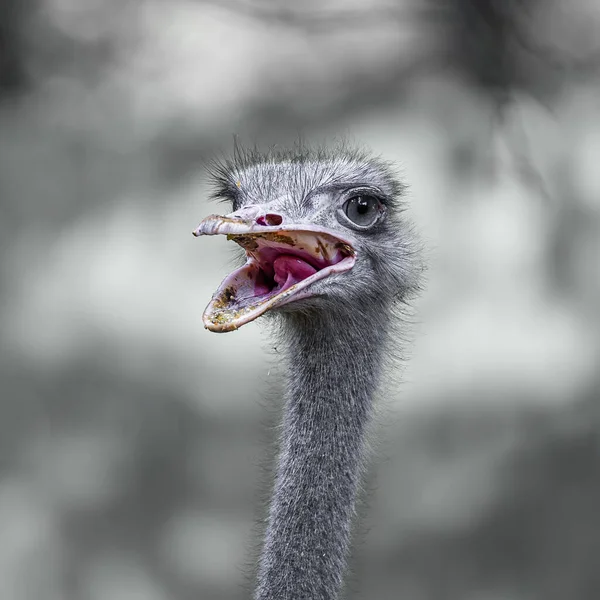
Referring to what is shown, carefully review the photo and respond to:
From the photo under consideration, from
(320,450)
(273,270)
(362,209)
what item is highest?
(362,209)

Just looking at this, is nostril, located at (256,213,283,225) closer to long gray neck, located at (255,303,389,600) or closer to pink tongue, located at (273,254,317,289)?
pink tongue, located at (273,254,317,289)

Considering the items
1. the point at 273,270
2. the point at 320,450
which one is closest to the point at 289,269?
the point at 273,270

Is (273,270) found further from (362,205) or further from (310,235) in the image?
(362,205)

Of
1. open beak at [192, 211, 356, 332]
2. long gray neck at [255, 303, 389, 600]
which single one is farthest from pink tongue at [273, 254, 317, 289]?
long gray neck at [255, 303, 389, 600]

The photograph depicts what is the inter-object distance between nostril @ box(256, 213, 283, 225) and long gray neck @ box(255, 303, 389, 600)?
23 cm

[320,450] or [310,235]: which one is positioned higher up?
[310,235]

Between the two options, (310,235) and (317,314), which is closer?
(310,235)

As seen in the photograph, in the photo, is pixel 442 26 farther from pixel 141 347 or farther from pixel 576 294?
pixel 141 347

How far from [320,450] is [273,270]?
0.93ft

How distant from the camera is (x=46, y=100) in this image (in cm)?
386

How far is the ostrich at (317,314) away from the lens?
156cm

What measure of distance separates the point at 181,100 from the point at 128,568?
156 centimetres

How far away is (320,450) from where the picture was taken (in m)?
1.67

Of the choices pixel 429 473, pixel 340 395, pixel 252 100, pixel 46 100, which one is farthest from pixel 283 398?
pixel 46 100
